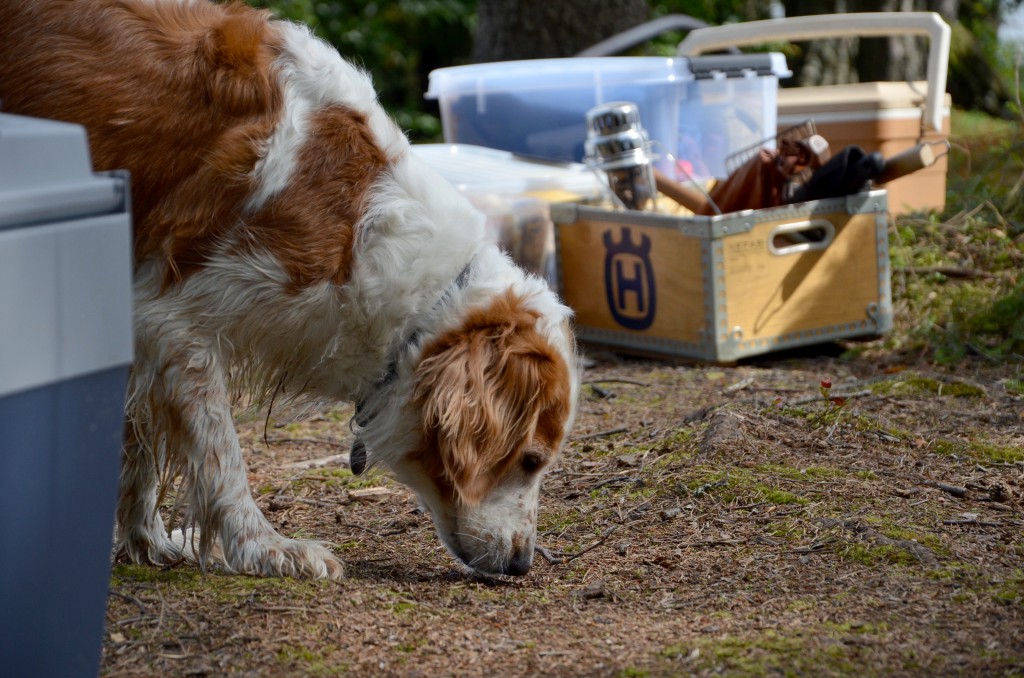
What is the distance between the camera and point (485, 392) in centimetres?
252

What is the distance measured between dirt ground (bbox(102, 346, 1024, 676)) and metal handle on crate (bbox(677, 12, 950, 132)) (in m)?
2.02

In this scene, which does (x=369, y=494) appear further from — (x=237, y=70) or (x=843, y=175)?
(x=843, y=175)

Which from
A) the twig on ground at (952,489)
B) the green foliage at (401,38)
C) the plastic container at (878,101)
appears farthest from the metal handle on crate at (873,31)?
the green foliage at (401,38)

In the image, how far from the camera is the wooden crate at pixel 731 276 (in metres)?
4.55

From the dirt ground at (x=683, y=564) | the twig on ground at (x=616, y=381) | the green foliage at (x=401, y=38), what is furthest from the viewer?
the green foliage at (x=401, y=38)

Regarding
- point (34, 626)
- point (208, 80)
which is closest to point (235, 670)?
point (34, 626)

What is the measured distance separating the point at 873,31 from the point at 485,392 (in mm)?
3847

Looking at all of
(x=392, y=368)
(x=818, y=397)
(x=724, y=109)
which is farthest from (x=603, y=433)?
(x=724, y=109)

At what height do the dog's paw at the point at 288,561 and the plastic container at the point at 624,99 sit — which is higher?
the plastic container at the point at 624,99

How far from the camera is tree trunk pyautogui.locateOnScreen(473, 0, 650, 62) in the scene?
790 cm

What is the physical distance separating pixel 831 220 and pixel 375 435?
2.70 meters

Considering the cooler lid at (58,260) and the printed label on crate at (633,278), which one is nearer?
the cooler lid at (58,260)

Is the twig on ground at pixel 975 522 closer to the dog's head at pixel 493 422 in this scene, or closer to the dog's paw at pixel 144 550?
the dog's head at pixel 493 422

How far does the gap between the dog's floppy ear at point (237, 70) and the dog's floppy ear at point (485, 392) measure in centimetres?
69
